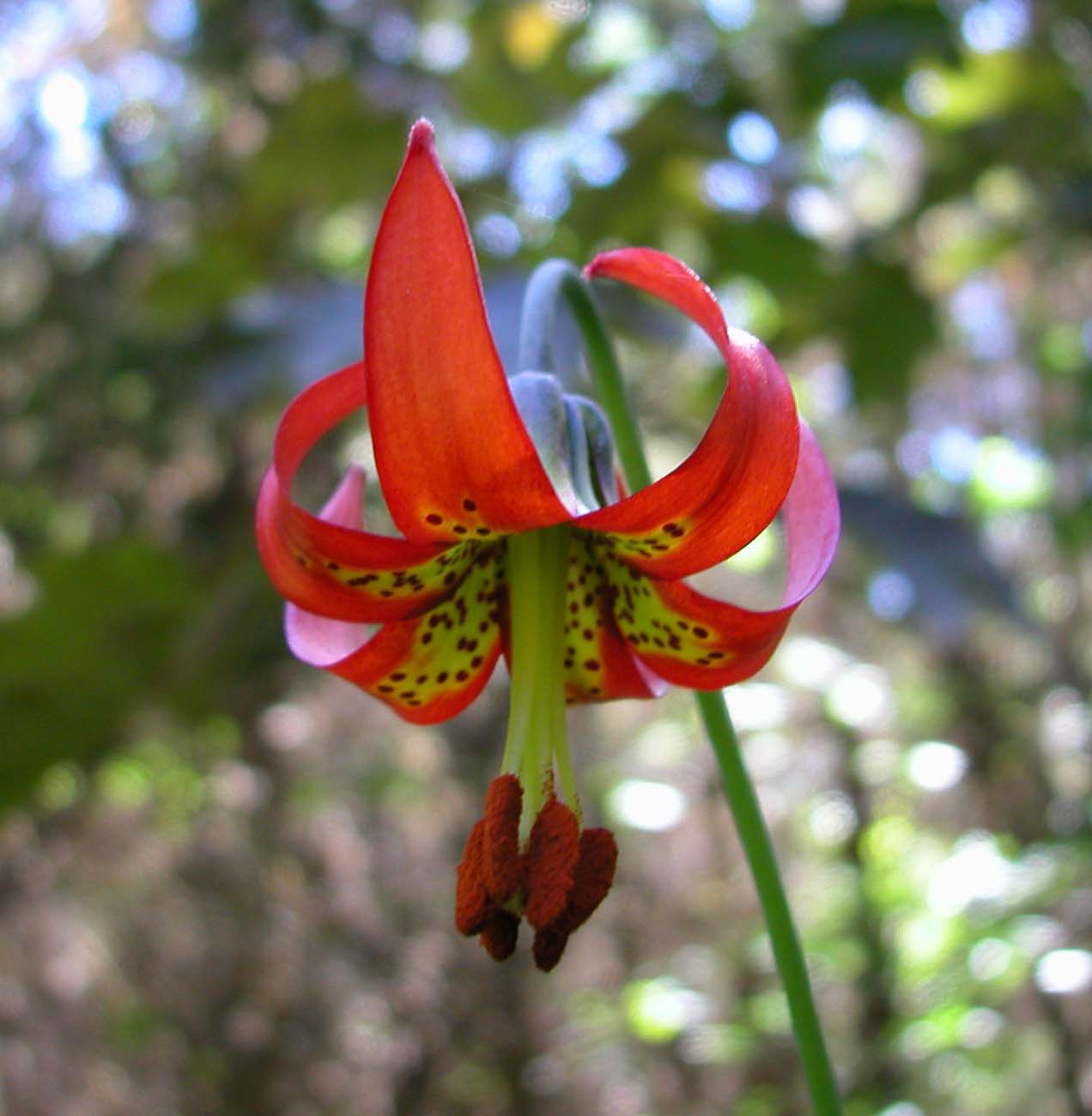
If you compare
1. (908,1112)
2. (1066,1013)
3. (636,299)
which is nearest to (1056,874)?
(908,1112)

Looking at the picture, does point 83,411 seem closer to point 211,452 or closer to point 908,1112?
point 211,452

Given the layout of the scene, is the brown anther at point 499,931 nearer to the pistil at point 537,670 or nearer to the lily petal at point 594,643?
the pistil at point 537,670

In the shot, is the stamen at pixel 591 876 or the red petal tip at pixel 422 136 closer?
the red petal tip at pixel 422 136

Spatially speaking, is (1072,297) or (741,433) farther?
(1072,297)

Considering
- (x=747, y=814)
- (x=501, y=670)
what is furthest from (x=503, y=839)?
(x=501, y=670)

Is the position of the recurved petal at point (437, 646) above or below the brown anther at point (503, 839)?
above


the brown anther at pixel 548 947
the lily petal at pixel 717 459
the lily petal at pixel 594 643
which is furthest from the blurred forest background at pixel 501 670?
the brown anther at pixel 548 947
